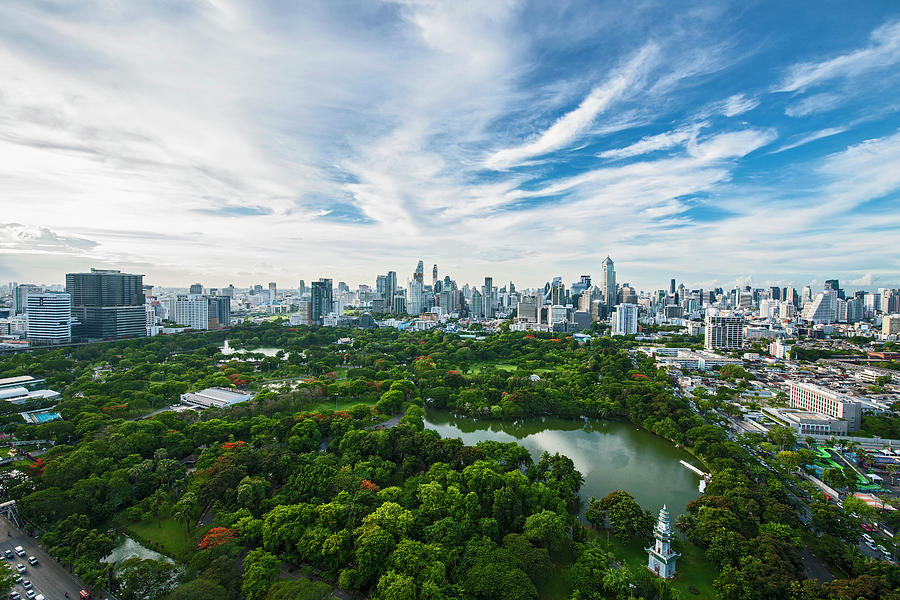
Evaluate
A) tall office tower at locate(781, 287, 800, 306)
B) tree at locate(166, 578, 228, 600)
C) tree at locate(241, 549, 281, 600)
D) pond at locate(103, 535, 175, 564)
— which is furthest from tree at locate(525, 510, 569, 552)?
tall office tower at locate(781, 287, 800, 306)

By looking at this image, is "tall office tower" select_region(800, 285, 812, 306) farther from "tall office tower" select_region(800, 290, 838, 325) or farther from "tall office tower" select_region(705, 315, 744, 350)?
"tall office tower" select_region(705, 315, 744, 350)

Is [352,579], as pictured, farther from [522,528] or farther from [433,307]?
[433,307]

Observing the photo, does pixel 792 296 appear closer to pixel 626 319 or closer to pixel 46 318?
pixel 626 319

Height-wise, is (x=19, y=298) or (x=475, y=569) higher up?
(x=19, y=298)

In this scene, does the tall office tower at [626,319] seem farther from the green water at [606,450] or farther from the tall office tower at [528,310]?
the green water at [606,450]

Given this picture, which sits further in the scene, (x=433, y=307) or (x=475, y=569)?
(x=433, y=307)

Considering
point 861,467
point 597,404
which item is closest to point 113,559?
point 597,404
